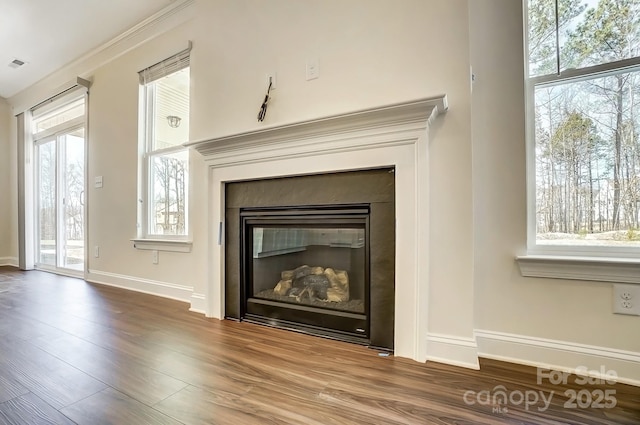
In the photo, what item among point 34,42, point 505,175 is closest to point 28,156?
Result: point 34,42

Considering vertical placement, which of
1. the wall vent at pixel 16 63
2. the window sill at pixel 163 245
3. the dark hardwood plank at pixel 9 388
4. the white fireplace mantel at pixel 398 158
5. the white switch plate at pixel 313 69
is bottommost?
the dark hardwood plank at pixel 9 388

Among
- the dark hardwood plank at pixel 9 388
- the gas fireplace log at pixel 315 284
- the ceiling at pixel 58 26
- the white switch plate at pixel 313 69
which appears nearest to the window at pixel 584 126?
the gas fireplace log at pixel 315 284

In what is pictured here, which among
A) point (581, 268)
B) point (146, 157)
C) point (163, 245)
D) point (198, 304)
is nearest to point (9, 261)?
point (146, 157)

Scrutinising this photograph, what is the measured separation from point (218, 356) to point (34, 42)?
4.23m

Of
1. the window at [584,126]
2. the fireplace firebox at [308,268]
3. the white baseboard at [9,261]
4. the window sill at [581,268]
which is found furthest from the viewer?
the white baseboard at [9,261]

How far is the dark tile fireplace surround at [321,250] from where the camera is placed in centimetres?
166

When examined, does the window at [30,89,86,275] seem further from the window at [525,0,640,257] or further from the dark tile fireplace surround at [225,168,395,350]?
the window at [525,0,640,257]

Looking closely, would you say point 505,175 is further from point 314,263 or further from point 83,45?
point 83,45

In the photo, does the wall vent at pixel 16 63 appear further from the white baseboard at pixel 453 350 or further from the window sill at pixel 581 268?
the window sill at pixel 581 268

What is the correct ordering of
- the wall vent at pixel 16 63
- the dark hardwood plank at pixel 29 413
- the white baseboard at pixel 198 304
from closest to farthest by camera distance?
the dark hardwood plank at pixel 29 413 < the white baseboard at pixel 198 304 < the wall vent at pixel 16 63

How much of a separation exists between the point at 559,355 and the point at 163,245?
304cm

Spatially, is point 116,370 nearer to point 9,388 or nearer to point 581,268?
point 9,388

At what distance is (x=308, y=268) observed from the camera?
6.73ft

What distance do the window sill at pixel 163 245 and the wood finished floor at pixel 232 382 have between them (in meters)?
0.80
